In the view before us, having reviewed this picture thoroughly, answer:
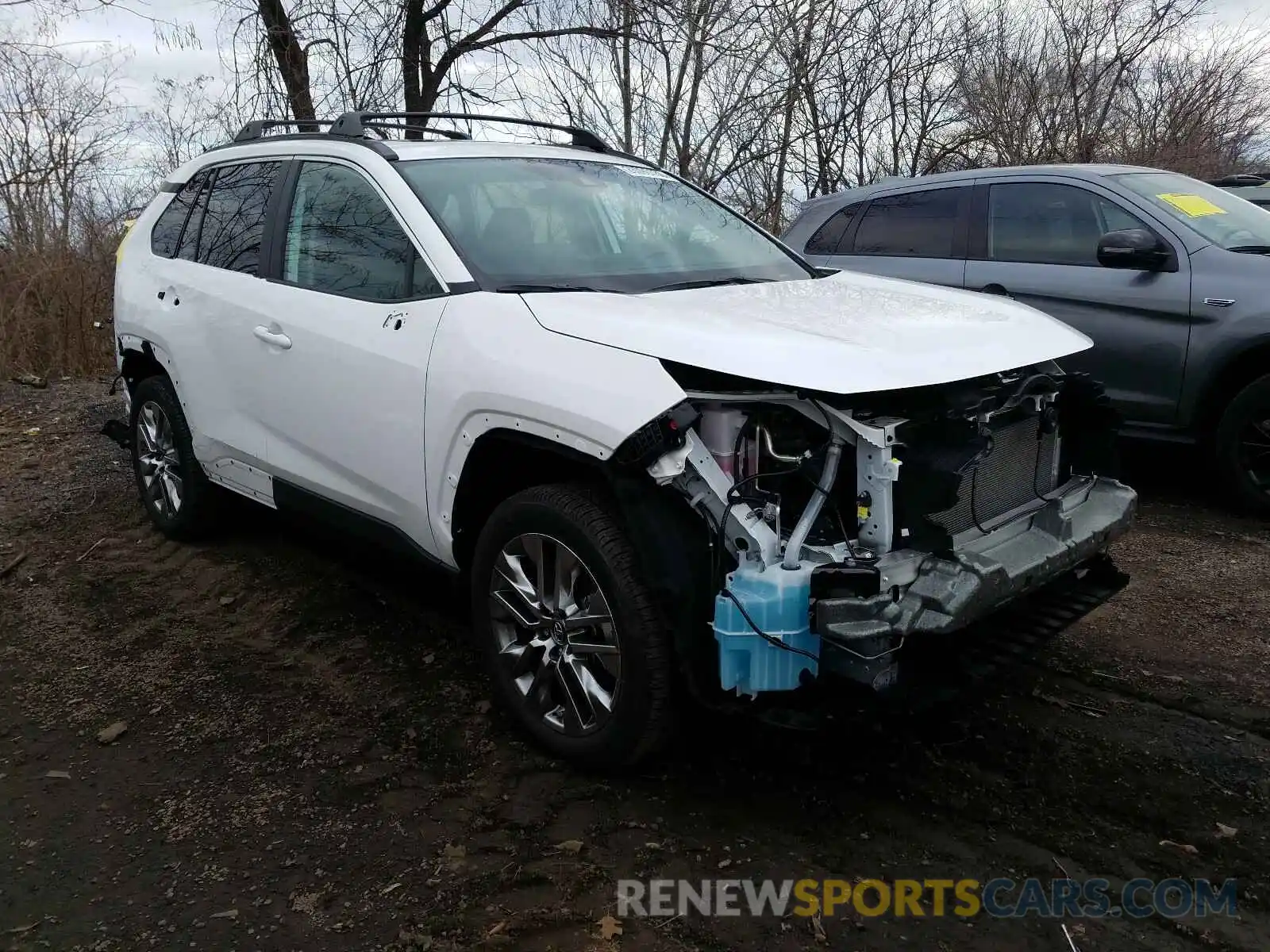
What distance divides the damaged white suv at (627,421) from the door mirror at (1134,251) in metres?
2.02

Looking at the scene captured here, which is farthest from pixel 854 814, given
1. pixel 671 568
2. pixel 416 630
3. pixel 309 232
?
pixel 309 232

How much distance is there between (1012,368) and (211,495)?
386cm

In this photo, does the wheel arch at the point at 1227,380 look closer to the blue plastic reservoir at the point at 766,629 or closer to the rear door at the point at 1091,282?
the rear door at the point at 1091,282

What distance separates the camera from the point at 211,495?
16.9ft

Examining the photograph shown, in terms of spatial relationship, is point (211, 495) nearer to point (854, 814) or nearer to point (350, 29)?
point (854, 814)

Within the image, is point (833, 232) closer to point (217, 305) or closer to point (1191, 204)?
point (1191, 204)

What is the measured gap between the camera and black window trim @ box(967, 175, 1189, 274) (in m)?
5.46

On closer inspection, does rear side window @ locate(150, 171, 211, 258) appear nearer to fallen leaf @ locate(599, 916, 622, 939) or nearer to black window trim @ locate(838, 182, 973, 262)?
fallen leaf @ locate(599, 916, 622, 939)

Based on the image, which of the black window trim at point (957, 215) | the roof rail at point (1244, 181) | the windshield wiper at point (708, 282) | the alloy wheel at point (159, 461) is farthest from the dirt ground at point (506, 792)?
the roof rail at point (1244, 181)

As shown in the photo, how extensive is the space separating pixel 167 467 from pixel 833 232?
176 inches

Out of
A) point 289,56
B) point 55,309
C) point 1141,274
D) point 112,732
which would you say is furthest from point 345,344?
point 55,309

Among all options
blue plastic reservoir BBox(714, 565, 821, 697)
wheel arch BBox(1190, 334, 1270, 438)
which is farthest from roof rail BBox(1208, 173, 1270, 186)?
blue plastic reservoir BBox(714, 565, 821, 697)

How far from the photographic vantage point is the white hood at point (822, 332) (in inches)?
104

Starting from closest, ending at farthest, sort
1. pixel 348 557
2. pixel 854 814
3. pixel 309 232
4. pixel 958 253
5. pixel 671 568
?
pixel 671 568 → pixel 854 814 → pixel 309 232 → pixel 348 557 → pixel 958 253
